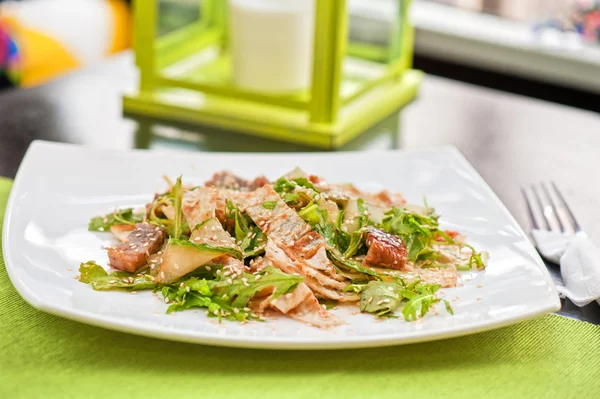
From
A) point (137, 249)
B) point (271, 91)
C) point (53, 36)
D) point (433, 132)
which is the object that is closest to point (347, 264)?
point (137, 249)

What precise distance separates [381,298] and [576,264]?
0.42 m

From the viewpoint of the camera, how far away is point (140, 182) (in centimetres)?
172

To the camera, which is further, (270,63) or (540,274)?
(270,63)

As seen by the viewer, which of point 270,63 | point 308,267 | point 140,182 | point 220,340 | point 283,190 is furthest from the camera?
point 270,63

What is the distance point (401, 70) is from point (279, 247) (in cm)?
120

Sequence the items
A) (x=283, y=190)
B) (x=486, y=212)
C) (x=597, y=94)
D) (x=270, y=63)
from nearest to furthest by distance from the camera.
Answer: (x=283, y=190)
(x=486, y=212)
(x=270, y=63)
(x=597, y=94)

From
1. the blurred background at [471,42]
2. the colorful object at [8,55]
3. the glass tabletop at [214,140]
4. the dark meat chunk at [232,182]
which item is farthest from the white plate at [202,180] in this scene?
the colorful object at [8,55]

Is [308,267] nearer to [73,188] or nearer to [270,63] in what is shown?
[73,188]

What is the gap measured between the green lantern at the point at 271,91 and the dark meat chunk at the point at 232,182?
0.48m

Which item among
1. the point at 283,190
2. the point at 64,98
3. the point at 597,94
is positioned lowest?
the point at 597,94

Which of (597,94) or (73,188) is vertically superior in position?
(73,188)

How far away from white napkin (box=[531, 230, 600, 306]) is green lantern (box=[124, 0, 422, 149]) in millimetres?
664

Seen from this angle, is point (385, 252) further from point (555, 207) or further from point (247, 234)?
point (555, 207)

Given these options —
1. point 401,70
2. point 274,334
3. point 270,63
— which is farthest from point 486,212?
point 401,70
